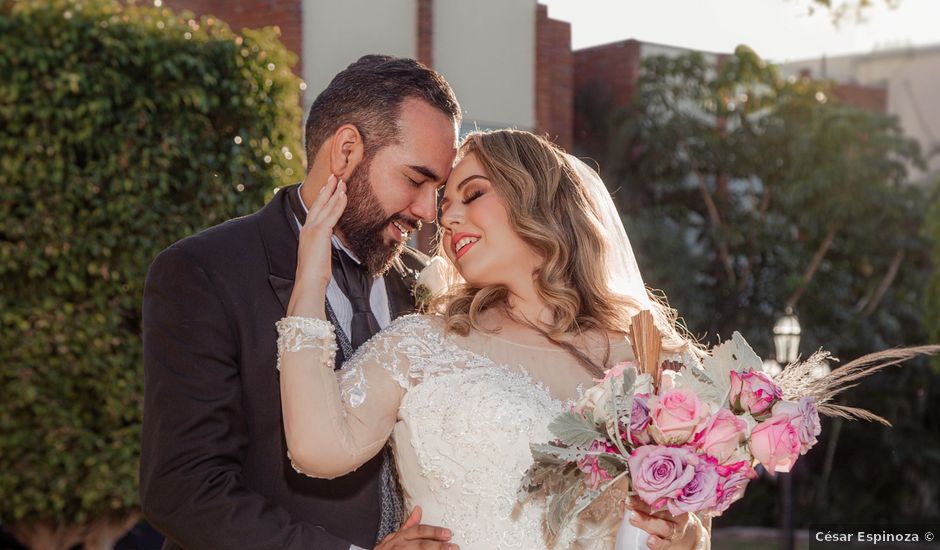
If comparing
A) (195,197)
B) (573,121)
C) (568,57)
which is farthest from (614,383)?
(573,121)

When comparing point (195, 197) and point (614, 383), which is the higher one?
point (614, 383)

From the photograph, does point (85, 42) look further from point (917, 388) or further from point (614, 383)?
point (917, 388)

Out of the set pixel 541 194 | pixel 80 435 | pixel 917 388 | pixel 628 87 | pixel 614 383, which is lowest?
pixel 917 388

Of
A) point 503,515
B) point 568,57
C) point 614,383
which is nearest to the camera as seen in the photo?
point 614,383

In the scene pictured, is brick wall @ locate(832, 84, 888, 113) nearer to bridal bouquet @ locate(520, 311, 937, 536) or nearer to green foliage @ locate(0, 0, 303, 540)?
green foliage @ locate(0, 0, 303, 540)

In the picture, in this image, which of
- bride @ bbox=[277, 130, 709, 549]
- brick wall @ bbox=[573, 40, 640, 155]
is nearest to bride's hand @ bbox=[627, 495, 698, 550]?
bride @ bbox=[277, 130, 709, 549]

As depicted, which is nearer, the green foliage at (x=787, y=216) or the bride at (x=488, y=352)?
the bride at (x=488, y=352)

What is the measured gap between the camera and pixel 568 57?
12.6 metres

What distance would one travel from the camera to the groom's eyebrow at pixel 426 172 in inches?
137

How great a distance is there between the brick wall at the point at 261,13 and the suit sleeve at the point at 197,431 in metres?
6.84

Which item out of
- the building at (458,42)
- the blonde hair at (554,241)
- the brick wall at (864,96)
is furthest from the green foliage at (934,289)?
the blonde hair at (554,241)

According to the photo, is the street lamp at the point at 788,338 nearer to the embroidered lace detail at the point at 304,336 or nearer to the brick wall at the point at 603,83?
the brick wall at the point at 603,83

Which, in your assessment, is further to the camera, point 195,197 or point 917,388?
point 917,388

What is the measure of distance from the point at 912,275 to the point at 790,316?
5.37 m
